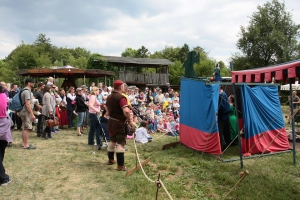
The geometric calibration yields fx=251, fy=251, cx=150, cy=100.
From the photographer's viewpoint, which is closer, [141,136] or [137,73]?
[141,136]

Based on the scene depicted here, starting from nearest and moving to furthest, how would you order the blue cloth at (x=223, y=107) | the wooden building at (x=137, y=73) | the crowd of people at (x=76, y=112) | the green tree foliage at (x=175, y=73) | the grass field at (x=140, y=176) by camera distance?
1. the grass field at (x=140, y=176)
2. the crowd of people at (x=76, y=112)
3. the blue cloth at (x=223, y=107)
4. the wooden building at (x=137, y=73)
5. the green tree foliage at (x=175, y=73)

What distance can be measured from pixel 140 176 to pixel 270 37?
27.9m

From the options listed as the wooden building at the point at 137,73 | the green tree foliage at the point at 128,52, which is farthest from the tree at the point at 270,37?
the green tree foliage at the point at 128,52

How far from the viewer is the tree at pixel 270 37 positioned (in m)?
28.0

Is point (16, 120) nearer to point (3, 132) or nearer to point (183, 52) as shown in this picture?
point (3, 132)

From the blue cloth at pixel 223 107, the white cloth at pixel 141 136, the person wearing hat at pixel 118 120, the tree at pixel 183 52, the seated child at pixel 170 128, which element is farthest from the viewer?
the tree at pixel 183 52

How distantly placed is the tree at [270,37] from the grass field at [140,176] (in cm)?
2446

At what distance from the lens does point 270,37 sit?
27797 millimetres

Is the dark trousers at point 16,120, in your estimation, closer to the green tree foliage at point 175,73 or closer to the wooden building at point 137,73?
the wooden building at point 137,73

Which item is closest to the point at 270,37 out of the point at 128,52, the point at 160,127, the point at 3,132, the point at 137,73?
the point at 137,73

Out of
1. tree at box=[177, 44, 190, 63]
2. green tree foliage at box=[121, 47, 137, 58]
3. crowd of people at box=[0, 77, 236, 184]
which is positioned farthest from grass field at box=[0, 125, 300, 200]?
green tree foliage at box=[121, 47, 137, 58]

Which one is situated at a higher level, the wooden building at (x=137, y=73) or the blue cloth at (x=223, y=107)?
the wooden building at (x=137, y=73)

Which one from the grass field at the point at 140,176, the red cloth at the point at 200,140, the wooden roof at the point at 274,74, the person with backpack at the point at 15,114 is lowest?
the grass field at the point at 140,176

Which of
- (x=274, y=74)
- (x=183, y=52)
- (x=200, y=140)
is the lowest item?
(x=200, y=140)
